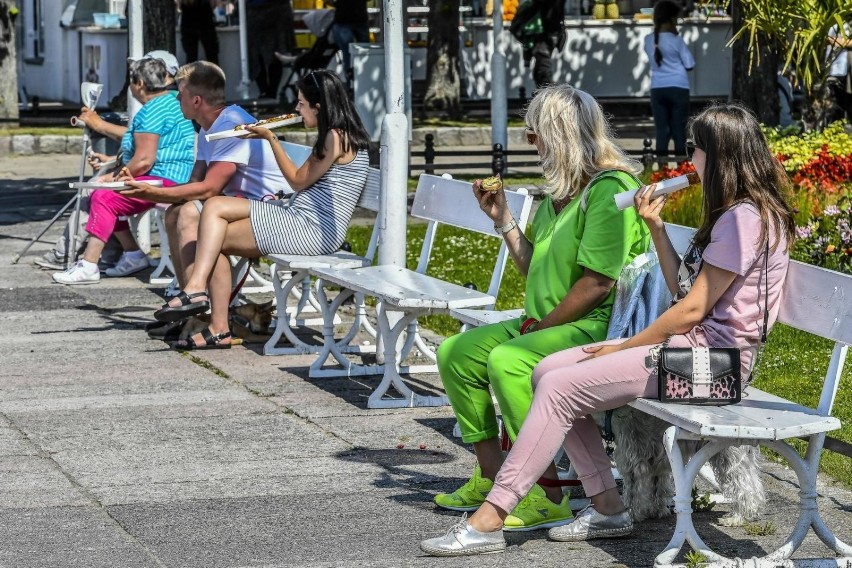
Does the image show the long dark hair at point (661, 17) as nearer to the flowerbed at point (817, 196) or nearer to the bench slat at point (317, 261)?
the flowerbed at point (817, 196)

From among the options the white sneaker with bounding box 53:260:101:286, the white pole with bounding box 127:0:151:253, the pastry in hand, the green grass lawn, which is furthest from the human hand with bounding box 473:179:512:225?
the white pole with bounding box 127:0:151:253

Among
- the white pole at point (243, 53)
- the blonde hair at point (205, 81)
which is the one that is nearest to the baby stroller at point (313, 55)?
the white pole at point (243, 53)

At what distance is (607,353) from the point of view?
521 cm

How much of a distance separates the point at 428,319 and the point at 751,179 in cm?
474

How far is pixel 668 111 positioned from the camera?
653 inches

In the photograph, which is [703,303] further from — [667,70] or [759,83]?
[667,70]

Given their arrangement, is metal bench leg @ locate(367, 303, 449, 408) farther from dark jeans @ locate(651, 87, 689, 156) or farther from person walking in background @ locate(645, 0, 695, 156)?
dark jeans @ locate(651, 87, 689, 156)

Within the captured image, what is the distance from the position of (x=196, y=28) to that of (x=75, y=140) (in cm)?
423

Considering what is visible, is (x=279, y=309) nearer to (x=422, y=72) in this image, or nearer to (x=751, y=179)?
(x=751, y=179)

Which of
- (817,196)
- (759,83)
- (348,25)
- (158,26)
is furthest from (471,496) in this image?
(348,25)

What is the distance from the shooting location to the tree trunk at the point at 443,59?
75.5 feet

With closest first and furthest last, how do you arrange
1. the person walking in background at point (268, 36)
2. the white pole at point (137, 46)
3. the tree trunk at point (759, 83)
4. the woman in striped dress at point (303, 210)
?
the woman in striped dress at point (303, 210) → the white pole at point (137, 46) → the tree trunk at point (759, 83) → the person walking in background at point (268, 36)

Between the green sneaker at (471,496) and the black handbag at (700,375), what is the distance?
947mm

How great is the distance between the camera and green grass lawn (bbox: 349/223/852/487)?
696 centimetres
